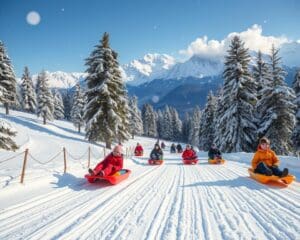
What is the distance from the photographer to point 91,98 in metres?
30.5

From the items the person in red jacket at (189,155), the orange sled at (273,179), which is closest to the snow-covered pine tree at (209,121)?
the person in red jacket at (189,155)

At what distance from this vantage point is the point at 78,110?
60188 mm

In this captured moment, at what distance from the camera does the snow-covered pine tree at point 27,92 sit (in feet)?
216

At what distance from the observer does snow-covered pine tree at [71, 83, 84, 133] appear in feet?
194

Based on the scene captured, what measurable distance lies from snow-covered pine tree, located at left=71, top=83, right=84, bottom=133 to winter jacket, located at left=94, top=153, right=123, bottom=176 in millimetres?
48855

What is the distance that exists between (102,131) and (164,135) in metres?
66.8

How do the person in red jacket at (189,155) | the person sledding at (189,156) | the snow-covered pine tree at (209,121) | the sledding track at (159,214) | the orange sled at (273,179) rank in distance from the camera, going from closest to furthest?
the sledding track at (159,214) → the orange sled at (273,179) → the person sledding at (189,156) → the person in red jacket at (189,155) → the snow-covered pine tree at (209,121)

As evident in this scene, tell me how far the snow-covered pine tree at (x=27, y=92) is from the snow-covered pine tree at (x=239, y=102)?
49.8m

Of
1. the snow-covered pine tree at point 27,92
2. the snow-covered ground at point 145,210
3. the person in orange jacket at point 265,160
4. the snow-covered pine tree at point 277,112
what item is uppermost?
the snow-covered pine tree at point 27,92

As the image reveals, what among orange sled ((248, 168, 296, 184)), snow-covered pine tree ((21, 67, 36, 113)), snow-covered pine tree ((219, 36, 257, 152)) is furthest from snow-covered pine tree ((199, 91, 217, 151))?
snow-covered pine tree ((21, 67, 36, 113))

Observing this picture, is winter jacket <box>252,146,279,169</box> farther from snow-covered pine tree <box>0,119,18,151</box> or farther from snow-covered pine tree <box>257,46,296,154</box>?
snow-covered pine tree <box>257,46,296,154</box>

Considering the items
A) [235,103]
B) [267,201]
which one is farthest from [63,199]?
[235,103]

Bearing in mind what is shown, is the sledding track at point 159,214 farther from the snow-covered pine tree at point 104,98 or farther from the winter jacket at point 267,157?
the snow-covered pine tree at point 104,98

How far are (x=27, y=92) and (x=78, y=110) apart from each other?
52.1 ft
